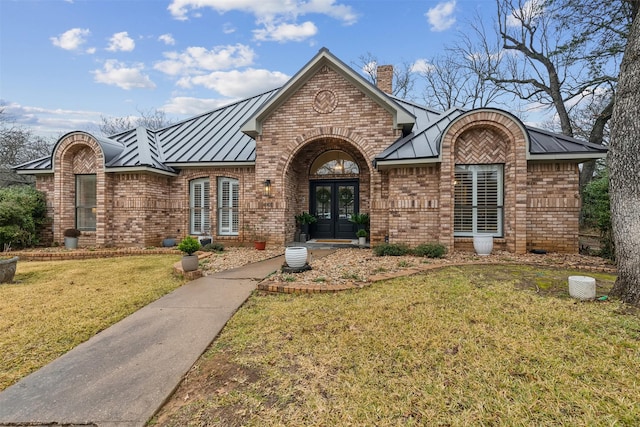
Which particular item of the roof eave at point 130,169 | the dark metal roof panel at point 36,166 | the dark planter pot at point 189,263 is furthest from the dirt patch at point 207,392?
the dark metal roof panel at point 36,166

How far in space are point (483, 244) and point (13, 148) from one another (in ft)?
95.5

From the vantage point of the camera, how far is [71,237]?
406 inches

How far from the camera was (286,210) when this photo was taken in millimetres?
10633

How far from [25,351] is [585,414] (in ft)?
17.5

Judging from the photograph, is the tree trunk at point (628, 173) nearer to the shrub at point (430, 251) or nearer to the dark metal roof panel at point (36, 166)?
the shrub at point (430, 251)

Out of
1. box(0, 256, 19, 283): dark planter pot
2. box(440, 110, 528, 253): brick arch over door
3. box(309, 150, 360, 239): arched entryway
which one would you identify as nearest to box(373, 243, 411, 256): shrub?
box(440, 110, 528, 253): brick arch over door

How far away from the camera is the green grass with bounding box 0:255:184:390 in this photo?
3.17 metres

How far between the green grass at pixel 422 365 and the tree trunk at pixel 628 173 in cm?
54

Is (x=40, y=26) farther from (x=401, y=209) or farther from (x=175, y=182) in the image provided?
(x=401, y=209)

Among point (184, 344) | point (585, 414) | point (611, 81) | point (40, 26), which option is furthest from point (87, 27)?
point (611, 81)

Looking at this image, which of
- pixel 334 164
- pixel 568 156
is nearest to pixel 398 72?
pixel 334 164

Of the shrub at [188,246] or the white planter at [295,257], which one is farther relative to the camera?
the shrub at [188,246]

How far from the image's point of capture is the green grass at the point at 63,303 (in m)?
3.17

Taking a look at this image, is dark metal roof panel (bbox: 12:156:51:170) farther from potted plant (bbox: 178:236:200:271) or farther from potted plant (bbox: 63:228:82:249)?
potted plant (bbox: 178:236:200:271)
